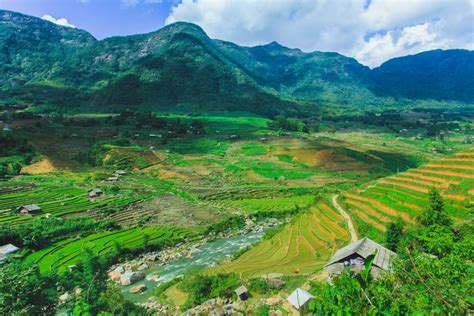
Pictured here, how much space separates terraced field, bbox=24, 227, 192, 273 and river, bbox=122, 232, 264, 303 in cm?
550

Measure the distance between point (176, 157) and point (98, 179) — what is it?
85.8 feet

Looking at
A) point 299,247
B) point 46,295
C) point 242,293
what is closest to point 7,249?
point 46,295

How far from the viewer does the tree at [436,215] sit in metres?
22.5

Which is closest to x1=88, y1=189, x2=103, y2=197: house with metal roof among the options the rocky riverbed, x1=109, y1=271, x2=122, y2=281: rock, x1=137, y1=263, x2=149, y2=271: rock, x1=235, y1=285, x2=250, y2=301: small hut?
the rocky riverbed

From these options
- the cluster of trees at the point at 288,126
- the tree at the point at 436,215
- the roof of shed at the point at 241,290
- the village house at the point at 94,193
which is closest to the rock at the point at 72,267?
the roof of shed at the point at 241,290

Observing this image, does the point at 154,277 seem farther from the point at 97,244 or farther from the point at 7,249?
the point at 7,249

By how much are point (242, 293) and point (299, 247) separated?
13290 millimetres

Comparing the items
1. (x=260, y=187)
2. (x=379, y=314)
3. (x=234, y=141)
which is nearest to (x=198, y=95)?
(x=234, y=141)

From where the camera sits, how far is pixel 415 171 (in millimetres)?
38656

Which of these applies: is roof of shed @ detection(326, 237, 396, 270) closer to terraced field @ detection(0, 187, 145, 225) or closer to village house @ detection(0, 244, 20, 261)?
village house @ detection(0, 244, 20, 261)

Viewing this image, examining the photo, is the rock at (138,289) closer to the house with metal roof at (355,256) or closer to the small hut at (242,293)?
the small hut at (242,293)

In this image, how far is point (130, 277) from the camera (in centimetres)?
3083

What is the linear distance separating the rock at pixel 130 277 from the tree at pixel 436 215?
28105mm

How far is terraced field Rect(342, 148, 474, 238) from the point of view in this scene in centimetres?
2736
